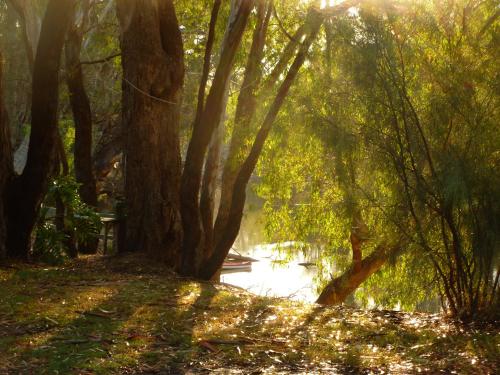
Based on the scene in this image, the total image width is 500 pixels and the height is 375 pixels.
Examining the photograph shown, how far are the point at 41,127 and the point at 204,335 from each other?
3.76 m

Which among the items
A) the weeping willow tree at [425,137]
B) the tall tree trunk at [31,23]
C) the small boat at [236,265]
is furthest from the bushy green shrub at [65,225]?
the small boat at [236,265]

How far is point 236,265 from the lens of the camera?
25.0 m

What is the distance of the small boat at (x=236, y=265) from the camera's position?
2452cm

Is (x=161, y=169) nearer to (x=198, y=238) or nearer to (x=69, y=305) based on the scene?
(x=198, y=238)

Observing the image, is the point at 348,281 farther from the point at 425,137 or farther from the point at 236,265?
the point at 236,265

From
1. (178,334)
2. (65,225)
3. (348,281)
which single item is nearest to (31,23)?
(65,225)

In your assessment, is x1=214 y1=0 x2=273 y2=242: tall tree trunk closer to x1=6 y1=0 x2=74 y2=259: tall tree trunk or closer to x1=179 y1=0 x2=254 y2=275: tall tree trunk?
x1=179 y1=0 x2=254 y2=275: tall tree trunk

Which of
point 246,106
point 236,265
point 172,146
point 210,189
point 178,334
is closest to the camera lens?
point 178,334

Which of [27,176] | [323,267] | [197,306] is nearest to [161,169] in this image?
[27,176]

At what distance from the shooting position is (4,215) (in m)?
8.26

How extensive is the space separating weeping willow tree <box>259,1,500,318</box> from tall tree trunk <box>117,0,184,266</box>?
2413 mm

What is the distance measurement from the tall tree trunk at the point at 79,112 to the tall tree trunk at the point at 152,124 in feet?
10.5

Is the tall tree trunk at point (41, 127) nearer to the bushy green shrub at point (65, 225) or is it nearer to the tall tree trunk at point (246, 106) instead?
the bushy green shrub at point (65, 225)

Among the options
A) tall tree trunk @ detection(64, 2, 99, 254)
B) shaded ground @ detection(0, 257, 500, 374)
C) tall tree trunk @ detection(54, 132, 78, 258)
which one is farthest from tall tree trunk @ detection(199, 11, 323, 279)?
tall tree trunk @ detection(64, 2, 99, 254)
